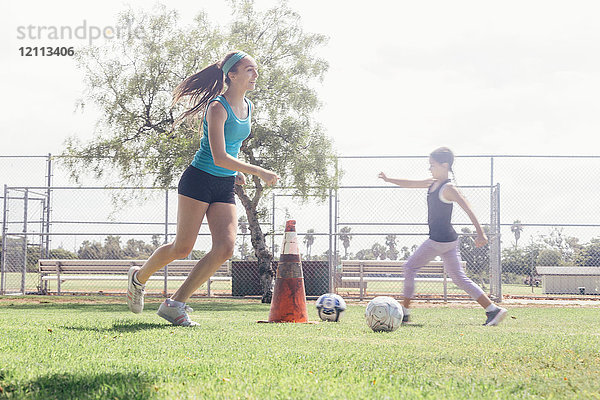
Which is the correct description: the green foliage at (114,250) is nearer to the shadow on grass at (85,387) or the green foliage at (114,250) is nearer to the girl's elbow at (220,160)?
the girl's elbow at (220,160)

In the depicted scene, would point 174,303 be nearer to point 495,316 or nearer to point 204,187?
point 204,187

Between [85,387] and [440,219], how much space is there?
5347mm

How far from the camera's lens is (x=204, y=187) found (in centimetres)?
543

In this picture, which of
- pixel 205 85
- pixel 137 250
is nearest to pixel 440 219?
pixel 205 85

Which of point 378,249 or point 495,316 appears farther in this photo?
point 378,249

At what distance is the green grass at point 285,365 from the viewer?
2.82 m

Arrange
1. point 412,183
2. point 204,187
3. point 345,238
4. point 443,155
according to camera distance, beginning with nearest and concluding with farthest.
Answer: point 204,187 < point 443,155 < point 412,183 < point 345,238

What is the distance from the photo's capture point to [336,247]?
14211 mm

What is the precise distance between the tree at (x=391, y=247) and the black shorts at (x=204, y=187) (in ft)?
30.2

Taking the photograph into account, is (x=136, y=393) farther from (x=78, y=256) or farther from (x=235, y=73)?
(x=78, y=256)

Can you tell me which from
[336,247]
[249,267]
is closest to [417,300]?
[336,247]

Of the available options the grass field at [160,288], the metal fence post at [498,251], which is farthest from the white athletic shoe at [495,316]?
the grass field at [160,288]

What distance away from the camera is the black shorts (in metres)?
5.42

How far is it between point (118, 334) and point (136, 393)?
2295 mm
